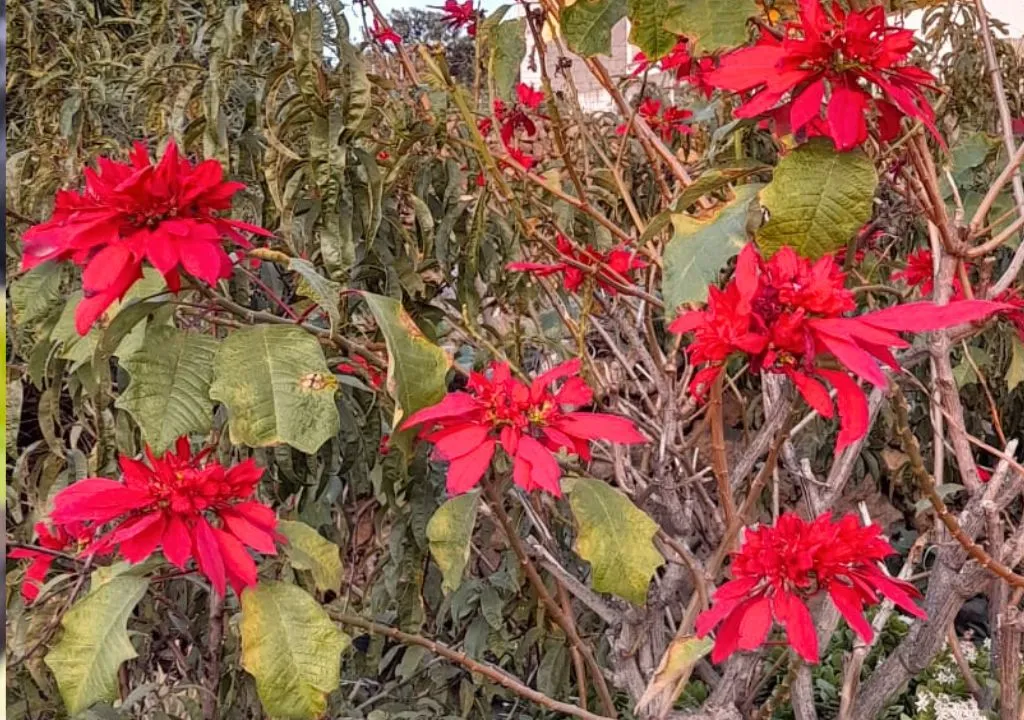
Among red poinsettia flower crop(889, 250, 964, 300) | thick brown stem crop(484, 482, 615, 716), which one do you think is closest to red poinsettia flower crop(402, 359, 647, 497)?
thick brown stem crop(484, 482, 615, 716)

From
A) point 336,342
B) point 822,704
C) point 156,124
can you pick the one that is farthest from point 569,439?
point 822,704

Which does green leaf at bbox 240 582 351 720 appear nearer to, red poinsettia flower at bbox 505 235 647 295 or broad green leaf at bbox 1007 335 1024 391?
red poinsettia flower at bbox 505 235 647 295

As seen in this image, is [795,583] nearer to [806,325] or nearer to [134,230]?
[806,325]

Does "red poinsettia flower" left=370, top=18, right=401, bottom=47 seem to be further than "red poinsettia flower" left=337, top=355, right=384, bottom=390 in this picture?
Yes

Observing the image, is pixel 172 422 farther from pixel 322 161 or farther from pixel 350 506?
pixel 350 506

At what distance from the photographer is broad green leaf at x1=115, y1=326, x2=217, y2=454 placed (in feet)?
2.34

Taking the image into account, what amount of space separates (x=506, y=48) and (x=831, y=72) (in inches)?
17.7

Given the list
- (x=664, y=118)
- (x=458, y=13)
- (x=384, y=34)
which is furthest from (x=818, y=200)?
(x=664, y=118)

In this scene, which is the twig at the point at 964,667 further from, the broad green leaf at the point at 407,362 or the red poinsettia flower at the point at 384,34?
the red poinsettia flower at the point at 384,34

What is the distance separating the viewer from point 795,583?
0.78 metres

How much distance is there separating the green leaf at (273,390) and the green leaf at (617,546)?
249 millimetres

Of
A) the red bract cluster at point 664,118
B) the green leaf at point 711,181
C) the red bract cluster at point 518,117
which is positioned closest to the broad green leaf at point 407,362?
the green leaf at point 711,181

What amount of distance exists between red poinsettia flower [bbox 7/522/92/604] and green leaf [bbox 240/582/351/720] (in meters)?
0.33

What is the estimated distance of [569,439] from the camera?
0.77 meters
